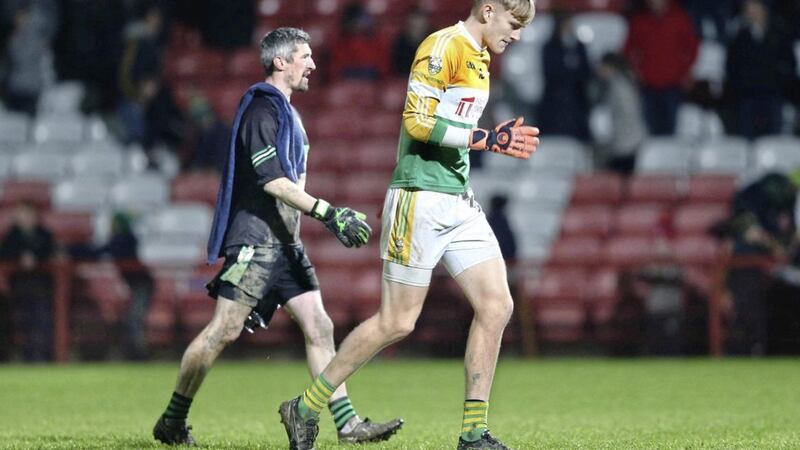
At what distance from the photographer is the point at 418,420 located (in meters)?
9.51

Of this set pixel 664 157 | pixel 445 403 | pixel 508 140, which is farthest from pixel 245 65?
pixel 508 140

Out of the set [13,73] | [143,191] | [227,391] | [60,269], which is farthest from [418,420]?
[13,73]

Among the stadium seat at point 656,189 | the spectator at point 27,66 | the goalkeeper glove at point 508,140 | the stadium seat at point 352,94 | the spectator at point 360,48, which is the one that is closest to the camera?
the goalkeeper glove at point 508,140

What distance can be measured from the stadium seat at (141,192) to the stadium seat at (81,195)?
17 cm

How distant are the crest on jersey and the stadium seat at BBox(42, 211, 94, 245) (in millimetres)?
13444

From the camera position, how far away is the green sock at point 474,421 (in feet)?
21.1

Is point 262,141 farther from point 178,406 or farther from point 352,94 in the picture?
point 352,94

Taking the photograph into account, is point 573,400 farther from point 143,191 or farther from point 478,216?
point 143,191

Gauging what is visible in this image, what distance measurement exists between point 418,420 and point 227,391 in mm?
3424

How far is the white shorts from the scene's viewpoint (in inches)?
257

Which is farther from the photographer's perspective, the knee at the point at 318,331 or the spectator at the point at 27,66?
the spectator at the point at 27,66

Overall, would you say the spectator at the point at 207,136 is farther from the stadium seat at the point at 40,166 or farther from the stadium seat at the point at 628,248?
the stadium seat at the point at 628,248

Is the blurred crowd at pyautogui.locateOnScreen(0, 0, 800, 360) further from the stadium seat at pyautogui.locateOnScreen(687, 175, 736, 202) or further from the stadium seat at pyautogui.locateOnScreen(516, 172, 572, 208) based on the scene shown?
the stadium seat at pyautogui.locateOnScreen(687, 175, 736, 202)

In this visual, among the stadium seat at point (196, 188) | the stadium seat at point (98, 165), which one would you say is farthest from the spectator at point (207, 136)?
the stadium seat at point (98, 165)
